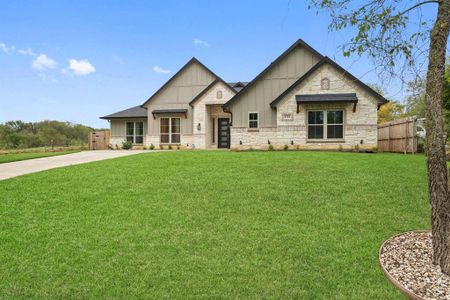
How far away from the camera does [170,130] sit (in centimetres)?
2500

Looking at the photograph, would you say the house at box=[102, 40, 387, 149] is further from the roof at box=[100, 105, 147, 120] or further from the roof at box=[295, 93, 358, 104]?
the roof at box=[100, 105, 147, 120]

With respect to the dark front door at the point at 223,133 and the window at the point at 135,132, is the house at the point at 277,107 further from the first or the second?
the window at the point at 135,132

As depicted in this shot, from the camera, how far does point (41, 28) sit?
1488 cm

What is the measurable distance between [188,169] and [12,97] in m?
23.7

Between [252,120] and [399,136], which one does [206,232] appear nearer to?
[252,120]

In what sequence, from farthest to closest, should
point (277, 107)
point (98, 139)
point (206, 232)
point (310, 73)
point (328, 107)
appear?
point (98, 139), point (277, 107), point (310, 73), point (328, 107), point (206, 232)

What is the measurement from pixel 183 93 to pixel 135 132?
17.0 ft

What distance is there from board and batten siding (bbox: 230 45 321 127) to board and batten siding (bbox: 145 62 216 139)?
557cm

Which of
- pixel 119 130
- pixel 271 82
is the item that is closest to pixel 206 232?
pixel 271 82

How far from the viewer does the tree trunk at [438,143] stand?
12.8 ft

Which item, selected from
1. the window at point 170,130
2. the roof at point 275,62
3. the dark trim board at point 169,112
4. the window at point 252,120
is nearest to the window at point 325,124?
the window at point 252,120

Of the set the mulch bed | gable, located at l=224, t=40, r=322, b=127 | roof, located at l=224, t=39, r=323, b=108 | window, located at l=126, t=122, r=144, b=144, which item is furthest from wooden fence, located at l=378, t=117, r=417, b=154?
window, located at l=126, t=122, r=144, b=144

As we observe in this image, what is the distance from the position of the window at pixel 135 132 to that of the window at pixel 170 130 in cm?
221

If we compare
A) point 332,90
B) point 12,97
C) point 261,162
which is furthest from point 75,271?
point 12,97
